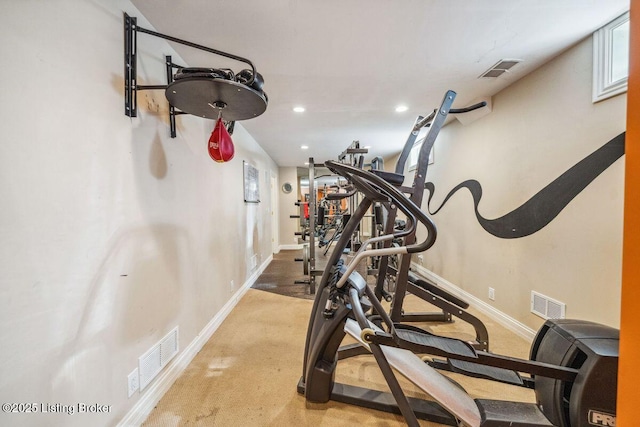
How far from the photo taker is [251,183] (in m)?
3.74

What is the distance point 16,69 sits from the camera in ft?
2.63

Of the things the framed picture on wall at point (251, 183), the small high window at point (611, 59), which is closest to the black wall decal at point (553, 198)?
the small high window at point (611, 59)

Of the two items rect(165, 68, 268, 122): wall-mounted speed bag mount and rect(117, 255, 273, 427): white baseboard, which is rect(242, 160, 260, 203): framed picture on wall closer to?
rect(117, 255, 273, 427): white baseboard

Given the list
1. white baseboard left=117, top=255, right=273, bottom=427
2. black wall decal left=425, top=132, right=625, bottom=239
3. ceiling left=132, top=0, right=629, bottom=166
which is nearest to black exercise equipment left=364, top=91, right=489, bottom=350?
ceiling left=132, top=0, right=629, bottom=166

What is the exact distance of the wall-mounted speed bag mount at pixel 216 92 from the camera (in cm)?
114

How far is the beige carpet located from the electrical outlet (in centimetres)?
22

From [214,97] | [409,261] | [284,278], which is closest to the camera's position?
[214,97]

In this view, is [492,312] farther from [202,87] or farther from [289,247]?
[289,247]

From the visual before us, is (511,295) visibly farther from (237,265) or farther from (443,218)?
(237,265)

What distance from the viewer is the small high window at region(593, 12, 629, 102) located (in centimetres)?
150

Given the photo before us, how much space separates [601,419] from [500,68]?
7.97 feet

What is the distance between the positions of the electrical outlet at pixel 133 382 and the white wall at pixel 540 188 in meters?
3.04

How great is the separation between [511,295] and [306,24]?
3.03 metres

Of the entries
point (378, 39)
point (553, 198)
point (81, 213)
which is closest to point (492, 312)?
point (553, 198)
